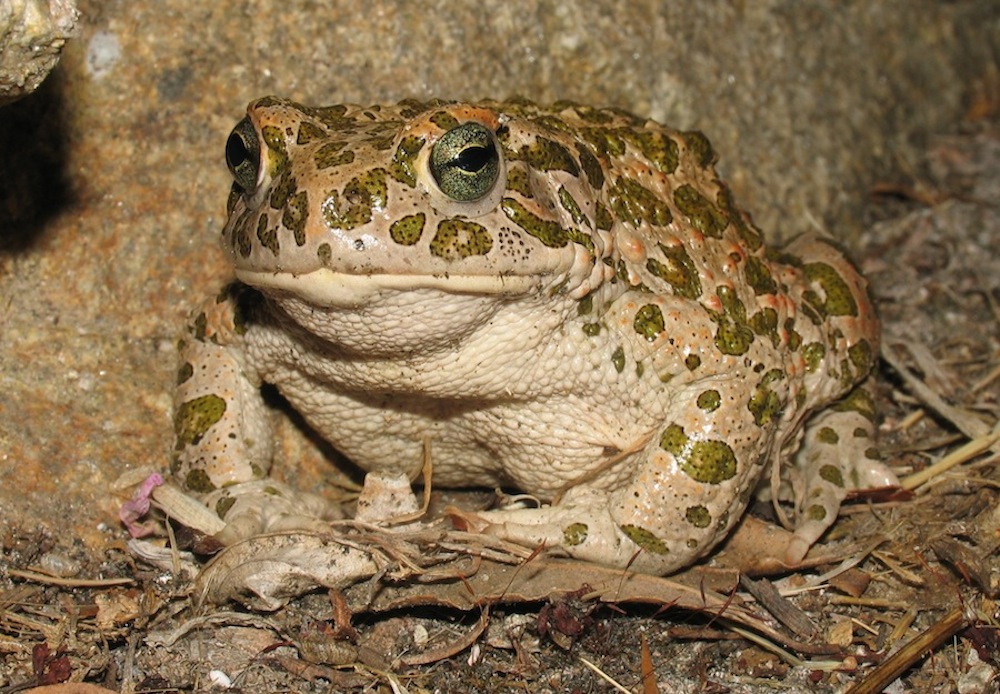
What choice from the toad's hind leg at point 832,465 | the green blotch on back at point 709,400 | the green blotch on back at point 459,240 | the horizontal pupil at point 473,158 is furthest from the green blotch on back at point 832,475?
the horizontal pupil at point 473,158

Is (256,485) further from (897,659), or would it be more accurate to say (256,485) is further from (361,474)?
(897,659)

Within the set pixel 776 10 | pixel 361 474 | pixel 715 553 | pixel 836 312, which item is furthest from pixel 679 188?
pixel 776 10

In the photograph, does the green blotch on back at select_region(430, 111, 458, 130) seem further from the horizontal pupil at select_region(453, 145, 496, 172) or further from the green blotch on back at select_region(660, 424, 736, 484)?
the green blotch on back at select_region(660, 424, 736, 484)

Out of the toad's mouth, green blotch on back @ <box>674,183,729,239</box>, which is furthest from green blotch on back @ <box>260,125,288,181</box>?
green blotch on back @ <box>674,183,729,239</box>

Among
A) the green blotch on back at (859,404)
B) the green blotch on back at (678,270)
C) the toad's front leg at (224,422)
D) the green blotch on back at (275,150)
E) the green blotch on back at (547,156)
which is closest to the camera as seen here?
the green blotch on back at (275,150)

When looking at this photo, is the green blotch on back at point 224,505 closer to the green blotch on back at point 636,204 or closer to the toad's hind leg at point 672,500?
the toad's hind leg at point 672,500

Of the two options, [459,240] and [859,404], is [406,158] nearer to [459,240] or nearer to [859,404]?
[459,240]
